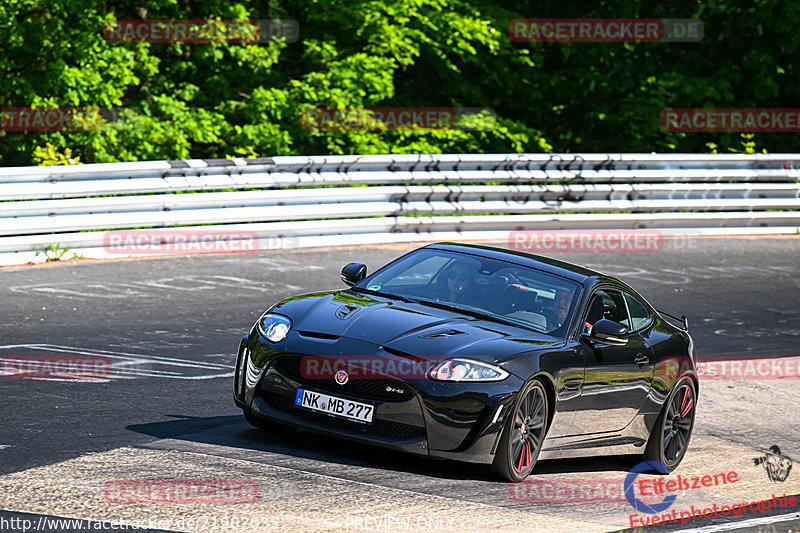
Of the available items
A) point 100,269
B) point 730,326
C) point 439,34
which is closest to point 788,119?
point 439,34

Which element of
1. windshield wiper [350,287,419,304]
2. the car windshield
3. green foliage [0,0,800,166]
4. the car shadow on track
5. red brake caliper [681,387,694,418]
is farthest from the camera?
green foliage [0,0,800,166]

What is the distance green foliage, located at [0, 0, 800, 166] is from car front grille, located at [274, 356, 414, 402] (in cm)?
1095

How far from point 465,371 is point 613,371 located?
4.61 feet

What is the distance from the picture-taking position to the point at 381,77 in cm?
2078

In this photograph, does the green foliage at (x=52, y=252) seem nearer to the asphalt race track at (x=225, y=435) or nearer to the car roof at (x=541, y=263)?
the asphalt race track at (x=225, y=435)

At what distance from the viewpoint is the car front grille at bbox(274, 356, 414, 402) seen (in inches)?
280

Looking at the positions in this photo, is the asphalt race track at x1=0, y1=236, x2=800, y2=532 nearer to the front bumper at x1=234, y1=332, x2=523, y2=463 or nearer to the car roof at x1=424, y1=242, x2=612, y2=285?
the front bumper at x1=234, y1=332, x2=523, y2=463

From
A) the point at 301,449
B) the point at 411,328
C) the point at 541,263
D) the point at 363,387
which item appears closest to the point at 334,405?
the point at 363,387

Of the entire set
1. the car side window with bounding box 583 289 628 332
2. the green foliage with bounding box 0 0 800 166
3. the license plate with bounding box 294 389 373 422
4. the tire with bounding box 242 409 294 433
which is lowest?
the tire with bounding box 242 409 294 433

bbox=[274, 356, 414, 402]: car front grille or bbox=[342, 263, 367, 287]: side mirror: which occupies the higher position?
bbox=[342, 263, 367, 287]: side mirror

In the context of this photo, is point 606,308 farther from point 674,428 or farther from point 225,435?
point 225,435

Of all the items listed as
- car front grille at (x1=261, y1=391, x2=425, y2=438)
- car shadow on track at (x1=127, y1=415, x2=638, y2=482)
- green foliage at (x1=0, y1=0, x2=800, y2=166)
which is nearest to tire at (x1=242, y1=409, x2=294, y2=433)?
car shadow on track at (x1=127, y1=415, x2=638, y2=482)

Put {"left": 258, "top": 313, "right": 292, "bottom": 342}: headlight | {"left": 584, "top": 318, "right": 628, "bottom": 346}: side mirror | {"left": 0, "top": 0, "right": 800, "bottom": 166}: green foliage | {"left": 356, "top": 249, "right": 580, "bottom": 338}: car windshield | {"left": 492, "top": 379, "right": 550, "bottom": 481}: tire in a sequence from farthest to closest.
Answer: {"left": 0, "top": 0, "right": 800, "bottom": 166}: green foliage → {"left": 356, "top": 249, "right": 580, "bottom": 338}: car windshield → {"left": 584, "top": 318, "right": 628, "bottom": 346}: side mirror → {"left": 258, "top": 313, "right": 292, "bottom": 342}: headlight → {"left": 492, "top": 379, "right": 550, "bottom": 481}: tire

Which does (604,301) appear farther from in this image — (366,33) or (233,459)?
→ (366,33)
